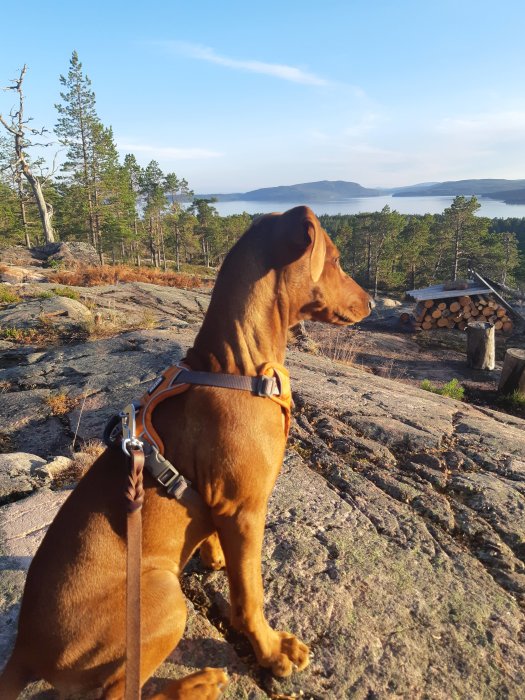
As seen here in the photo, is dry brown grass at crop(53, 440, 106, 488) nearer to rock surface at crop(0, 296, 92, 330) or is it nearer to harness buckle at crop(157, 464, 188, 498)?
harness buckle at crop(157, 464, 188, 498)

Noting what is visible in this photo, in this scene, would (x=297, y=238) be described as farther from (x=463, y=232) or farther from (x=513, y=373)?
(x=463, y=232)

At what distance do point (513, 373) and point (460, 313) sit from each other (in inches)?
424

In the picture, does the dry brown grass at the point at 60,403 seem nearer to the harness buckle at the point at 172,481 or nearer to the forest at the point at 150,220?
the harness buckle at the point at 172,481

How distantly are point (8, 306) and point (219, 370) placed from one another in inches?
415

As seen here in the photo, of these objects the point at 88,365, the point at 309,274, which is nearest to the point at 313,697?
the point at 309,274

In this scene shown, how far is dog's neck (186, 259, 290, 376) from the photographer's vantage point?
214cm

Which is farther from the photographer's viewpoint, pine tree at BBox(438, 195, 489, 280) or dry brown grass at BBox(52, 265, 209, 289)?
pine tree at BBox(438, 195, 489, 280)

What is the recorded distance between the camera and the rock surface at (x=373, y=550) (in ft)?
7.04

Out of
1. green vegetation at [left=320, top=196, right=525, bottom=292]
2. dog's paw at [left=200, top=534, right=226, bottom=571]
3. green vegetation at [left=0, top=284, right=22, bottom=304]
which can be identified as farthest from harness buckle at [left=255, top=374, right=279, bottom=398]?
green vegetation at [left=320, top=196, right=525, bottom=292]

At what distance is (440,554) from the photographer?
9.57ft

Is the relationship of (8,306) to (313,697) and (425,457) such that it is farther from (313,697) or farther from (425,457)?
(313,697)

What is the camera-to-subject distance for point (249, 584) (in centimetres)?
206

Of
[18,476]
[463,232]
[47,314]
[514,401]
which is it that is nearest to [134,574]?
[18,476]

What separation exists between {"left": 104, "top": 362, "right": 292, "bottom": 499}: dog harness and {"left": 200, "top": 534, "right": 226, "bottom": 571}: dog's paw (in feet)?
2.97
